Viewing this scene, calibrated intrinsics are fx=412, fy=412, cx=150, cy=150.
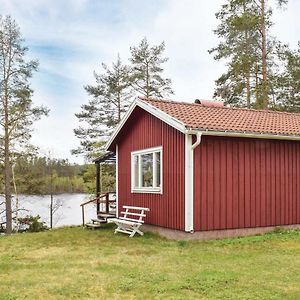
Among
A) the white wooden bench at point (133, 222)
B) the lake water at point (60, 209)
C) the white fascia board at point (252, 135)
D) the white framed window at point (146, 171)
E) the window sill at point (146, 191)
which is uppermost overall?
the white fascia board at point (252, 135)

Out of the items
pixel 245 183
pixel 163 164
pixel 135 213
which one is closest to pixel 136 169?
pixel 135 213

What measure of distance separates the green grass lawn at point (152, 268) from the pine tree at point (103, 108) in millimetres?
18252

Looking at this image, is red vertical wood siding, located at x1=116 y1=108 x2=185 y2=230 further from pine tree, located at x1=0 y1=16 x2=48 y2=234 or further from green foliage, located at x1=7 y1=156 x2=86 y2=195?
green foliage, located at x1=7 y1=156 x2=86 y2=195

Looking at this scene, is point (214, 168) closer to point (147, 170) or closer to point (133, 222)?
point (147, 170)

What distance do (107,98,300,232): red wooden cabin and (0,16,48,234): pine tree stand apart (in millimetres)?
10326

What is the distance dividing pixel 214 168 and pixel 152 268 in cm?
346

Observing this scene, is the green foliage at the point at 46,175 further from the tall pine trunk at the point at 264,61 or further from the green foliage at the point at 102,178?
the tall pine trunk at the point at 264,61

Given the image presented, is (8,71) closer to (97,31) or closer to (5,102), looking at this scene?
(5,102)

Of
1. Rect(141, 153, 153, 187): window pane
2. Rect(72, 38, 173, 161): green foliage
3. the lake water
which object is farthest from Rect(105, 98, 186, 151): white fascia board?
the lake water

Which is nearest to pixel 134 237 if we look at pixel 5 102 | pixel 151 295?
pixel 151 295

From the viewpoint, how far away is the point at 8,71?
63.2ft

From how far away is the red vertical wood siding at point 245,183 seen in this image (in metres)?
9.03

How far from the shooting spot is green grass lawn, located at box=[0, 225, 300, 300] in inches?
196

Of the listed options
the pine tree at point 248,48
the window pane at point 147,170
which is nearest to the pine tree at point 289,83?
the pine tree at point 248,48
